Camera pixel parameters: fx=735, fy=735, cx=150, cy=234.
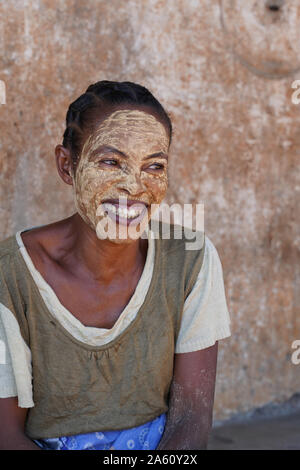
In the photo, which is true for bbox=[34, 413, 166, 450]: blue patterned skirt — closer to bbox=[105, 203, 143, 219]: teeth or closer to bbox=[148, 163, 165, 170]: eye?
bbox=[105, 203, 143, 219]: teeth

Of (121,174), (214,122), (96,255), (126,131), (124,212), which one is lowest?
(96,255)

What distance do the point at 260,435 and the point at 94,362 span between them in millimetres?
1608

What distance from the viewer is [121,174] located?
7.07 feet

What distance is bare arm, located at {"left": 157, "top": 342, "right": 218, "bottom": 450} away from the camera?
87.4 inches

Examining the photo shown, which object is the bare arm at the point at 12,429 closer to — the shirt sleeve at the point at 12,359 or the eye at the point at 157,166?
the shirt sleeve at the point at 12,359

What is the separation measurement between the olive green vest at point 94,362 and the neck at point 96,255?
0.37ft

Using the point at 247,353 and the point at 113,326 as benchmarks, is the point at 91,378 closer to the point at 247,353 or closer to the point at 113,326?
the point at 113,326

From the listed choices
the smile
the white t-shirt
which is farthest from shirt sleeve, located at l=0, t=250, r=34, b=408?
the smile

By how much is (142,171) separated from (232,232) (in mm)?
1493

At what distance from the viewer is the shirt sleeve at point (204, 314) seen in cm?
227

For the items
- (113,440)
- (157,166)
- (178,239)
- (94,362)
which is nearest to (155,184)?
(157,166)

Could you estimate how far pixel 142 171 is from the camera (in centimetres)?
219

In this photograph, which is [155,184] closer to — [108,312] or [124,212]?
[124,212]

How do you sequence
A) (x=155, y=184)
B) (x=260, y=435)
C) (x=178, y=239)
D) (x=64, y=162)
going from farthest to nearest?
(x=260, y=435)
(x=178, y=239)
(x=64, y=162)
(x=155, y=184)
